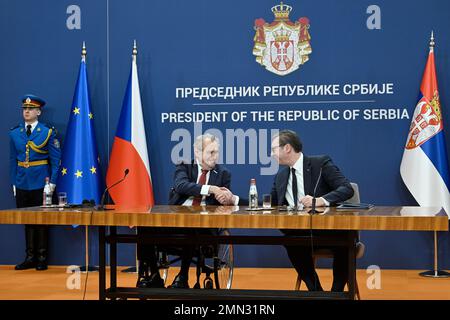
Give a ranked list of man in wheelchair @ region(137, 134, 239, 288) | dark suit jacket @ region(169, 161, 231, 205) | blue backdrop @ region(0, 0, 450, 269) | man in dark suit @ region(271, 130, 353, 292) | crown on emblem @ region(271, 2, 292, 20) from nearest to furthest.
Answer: man in dark suit @ region(271, 130, 353, 292), man in wheelchair @ region(137, 134, 239, 288), dark suit jacket @ region(169, 161, 231, 205), blue backdrop @ region(0, 0, 450, 269), crown on emblem @ region(271, 2, 292, 20)

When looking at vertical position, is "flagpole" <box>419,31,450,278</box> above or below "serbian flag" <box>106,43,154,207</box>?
below

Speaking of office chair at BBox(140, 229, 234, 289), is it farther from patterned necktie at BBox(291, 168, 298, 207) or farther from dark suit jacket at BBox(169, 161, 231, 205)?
patterned necktie at BBox(291, 168, 298, 207)

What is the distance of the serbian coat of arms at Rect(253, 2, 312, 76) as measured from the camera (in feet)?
23.1

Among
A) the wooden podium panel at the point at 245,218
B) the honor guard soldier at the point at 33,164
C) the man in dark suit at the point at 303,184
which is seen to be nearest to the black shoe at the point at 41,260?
the honor guard soldier at the point at 33,164

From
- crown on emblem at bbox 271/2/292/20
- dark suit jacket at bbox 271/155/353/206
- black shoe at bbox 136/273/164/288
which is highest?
crown on emblem at bbox 271/2/292/20

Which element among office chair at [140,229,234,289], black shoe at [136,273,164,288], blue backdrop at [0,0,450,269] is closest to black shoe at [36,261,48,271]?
blue backdrop at [0,0,450,269]

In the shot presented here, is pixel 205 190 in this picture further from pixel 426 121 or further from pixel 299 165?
pixel 426 121

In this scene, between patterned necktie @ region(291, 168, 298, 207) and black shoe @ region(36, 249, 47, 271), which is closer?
patterned necktie @ region(291, 168, 298, 207)

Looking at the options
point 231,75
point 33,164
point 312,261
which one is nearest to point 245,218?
point 312,261

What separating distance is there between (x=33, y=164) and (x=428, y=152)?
3.86m

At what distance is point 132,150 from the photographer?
278 inches

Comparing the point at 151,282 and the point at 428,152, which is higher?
the point at 428,152

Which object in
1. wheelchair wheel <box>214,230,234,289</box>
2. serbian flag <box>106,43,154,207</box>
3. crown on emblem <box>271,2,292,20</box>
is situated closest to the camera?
wheelchair wheel <box>214,230,234,289</box>

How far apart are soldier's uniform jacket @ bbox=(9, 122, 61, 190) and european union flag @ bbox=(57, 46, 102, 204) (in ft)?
0.62
